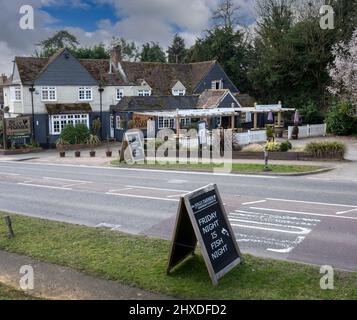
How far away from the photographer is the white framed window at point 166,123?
44969 millimetres

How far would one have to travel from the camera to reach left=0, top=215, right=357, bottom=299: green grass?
23.3 ft

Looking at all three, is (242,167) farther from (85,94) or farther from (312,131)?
(85,94)

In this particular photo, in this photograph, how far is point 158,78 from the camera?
2028 inches

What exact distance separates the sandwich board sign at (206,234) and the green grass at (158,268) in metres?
0.20

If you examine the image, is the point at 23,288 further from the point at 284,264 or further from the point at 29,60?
the point at 29,60

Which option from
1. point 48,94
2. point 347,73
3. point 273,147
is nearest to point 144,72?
point 48,94

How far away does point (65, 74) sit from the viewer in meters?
45.8

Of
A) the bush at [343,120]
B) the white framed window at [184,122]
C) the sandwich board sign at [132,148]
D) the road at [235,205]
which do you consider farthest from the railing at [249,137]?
the white framed window at [184,122]

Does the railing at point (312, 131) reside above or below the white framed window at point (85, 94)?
below

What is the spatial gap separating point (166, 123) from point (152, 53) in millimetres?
35910

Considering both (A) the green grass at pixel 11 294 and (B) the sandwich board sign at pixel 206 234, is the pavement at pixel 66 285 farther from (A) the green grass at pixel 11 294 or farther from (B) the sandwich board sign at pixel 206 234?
(B) the sandwich board sign at pixel 206 234

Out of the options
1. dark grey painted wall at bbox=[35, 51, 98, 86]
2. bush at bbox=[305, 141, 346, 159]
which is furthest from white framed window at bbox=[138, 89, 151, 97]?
bush at bbox=[305, 141, 346, 159]

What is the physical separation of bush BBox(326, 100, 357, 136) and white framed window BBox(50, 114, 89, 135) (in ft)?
76.2
